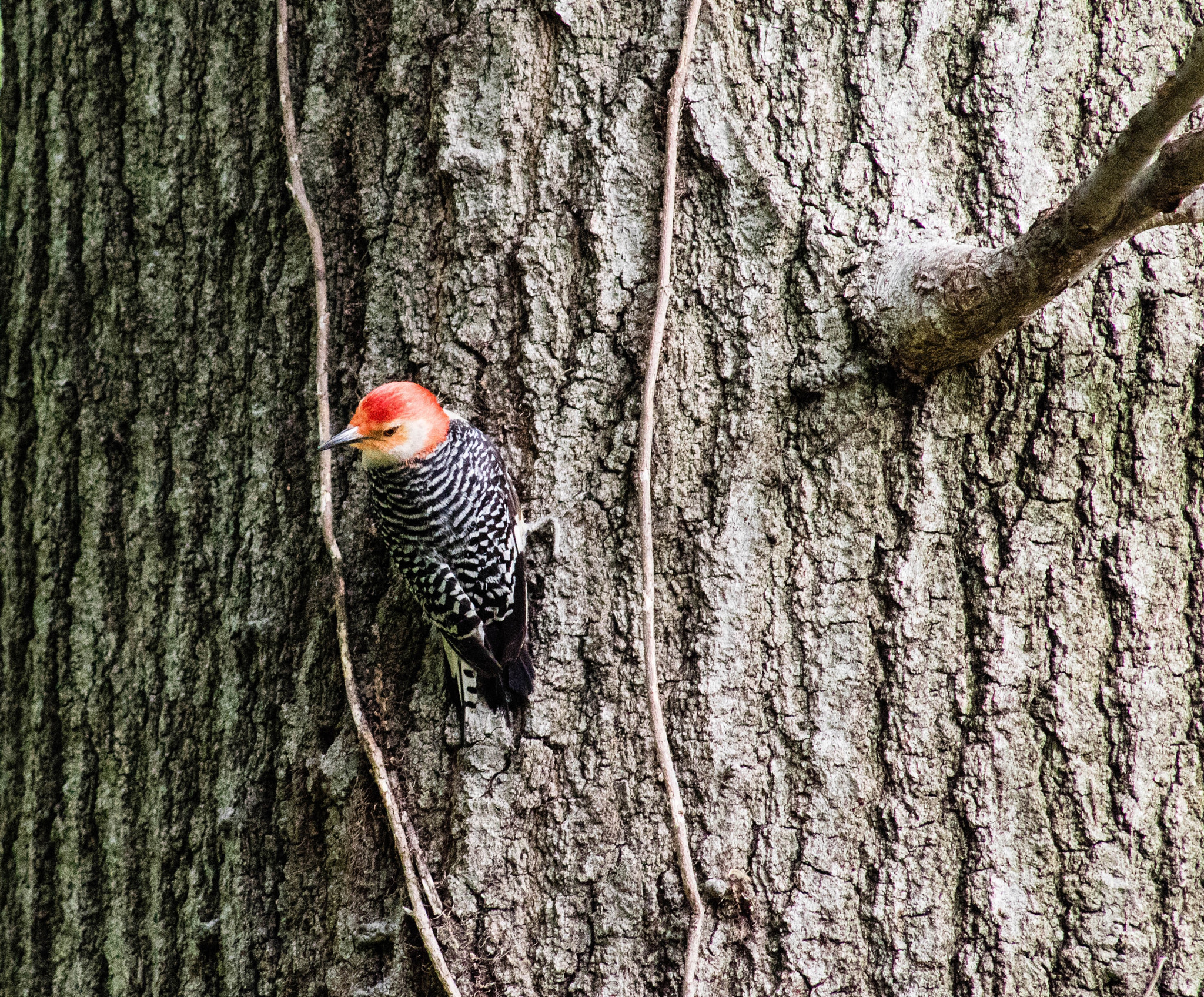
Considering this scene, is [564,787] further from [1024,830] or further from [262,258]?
[262,258]

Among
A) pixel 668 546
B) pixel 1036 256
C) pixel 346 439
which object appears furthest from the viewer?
pixel 346 439

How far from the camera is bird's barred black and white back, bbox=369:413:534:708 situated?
7.23ft

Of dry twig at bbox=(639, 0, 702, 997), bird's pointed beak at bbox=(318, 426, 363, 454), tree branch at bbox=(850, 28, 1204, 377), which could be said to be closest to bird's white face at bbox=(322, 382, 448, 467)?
bird's pointed beak at bbox=(318, 426, 363, 454)

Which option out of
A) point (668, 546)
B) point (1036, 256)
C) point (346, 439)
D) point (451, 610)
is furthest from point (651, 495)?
point (1036, 256)

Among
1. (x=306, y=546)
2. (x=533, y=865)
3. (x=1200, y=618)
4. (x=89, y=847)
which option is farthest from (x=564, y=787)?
(x=1200, y=618)

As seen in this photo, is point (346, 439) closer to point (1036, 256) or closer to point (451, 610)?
point (451, 610)

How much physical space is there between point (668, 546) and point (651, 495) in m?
0.12

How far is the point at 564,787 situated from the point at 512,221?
1261 mm

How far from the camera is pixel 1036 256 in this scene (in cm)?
180

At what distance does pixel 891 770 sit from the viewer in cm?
204

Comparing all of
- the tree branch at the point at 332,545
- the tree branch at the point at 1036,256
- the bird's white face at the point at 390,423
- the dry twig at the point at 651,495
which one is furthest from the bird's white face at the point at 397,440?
the tree branch at the point at 1036,256

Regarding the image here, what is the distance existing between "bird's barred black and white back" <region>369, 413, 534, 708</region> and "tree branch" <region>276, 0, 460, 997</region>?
14 cm

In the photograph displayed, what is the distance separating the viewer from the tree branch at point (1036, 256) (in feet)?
5.28

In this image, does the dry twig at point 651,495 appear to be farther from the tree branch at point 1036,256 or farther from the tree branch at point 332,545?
the tree branch at point 332,545
